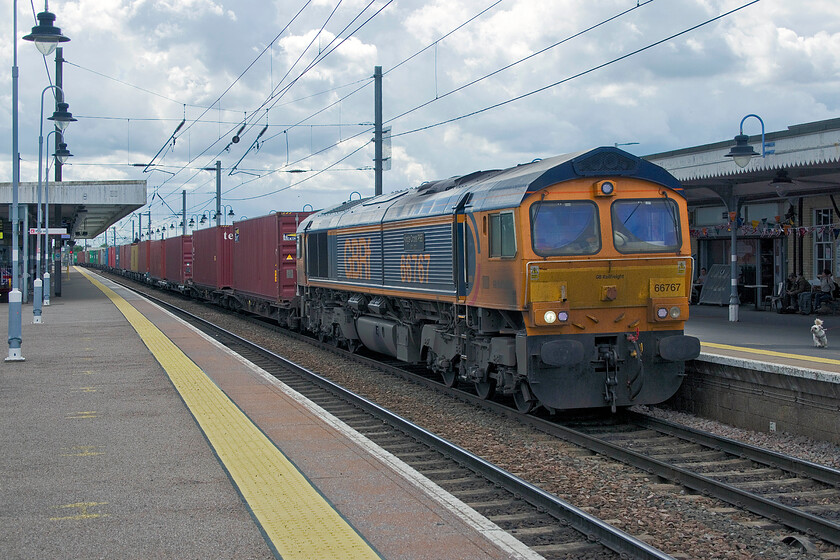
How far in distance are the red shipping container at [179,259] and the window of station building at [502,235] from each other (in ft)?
102

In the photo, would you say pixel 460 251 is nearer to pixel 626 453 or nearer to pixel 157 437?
pixel 626 453

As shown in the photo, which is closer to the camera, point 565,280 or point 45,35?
point 565,280

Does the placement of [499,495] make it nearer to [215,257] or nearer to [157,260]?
[215,257]

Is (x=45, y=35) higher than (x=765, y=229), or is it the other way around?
(x=45, y=35)

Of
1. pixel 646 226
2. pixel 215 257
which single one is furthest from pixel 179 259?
pixel 646 226

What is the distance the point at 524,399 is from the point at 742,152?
8412 millimetres

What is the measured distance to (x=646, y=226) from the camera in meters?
10.3

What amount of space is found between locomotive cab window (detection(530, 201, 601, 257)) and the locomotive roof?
11.9 inches

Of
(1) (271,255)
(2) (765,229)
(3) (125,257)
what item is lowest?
(1) (271,255)

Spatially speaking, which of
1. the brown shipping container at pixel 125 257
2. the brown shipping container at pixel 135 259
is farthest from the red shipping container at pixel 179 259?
the brown shipping container at pixel 125 257

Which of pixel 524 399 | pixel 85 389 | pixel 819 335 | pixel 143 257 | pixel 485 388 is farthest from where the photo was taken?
pixel 143 257

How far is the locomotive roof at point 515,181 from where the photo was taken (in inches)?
392

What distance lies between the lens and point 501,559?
529cm

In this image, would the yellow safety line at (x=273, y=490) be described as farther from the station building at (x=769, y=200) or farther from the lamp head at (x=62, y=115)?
the lamp head at (x=62, y=115)
